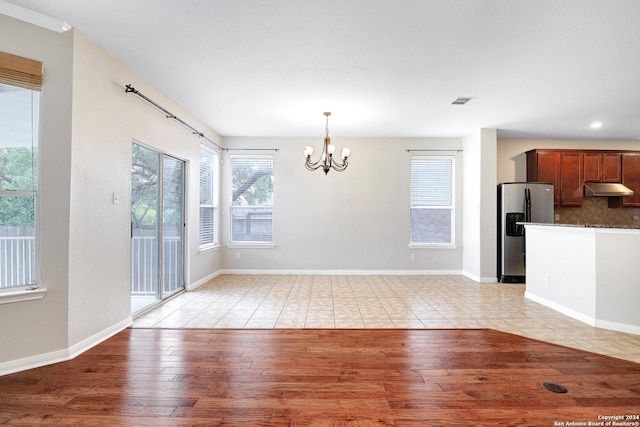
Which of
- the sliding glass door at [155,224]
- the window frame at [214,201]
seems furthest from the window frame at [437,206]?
the sliding glass door at [155,224]

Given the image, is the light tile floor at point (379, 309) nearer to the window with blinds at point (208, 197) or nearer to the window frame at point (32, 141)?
the window with blinds at point (208, 197)

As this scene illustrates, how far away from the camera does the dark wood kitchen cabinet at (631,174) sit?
237 inches

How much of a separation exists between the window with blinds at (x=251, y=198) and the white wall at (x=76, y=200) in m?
2.98

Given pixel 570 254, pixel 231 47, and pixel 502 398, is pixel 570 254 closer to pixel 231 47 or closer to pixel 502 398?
pixel 502 398

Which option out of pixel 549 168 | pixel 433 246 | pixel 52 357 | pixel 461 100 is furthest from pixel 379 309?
pixel 549 168

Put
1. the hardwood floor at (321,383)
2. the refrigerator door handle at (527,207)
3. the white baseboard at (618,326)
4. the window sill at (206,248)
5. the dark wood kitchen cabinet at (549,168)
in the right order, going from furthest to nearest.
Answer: the dark wood kitchen cabinet at (549,168)
the refrigerator door handle at (527,207)
the window sill at (206,248)
the white baseboard at (618,326)
the hardwood floor at (321,383)

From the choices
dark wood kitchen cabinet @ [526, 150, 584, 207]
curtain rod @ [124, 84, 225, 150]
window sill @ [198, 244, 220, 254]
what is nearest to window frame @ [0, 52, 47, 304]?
curtain rod @ [124, 84, 225, 150]

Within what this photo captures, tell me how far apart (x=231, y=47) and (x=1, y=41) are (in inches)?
66.4

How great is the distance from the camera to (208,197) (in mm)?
5867

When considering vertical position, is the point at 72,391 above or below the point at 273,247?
below

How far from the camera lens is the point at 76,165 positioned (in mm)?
2705

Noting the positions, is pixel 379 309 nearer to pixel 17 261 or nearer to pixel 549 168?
pixel 17 261

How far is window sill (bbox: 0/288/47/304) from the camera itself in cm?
238

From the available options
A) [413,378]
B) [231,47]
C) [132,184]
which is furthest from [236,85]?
[413,378]
